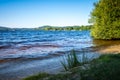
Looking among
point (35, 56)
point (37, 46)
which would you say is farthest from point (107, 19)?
point (35, 56)

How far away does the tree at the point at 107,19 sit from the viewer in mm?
39562

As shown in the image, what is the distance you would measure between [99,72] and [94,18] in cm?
3462

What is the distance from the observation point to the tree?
130 ft

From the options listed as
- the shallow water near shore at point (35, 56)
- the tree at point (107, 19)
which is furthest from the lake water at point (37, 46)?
the tree at point (107, 19)

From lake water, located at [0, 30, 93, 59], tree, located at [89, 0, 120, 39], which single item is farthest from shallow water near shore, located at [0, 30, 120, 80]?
tree, located at [89, 0, 120, 39]

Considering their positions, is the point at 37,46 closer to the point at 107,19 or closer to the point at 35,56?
the point at 35,56

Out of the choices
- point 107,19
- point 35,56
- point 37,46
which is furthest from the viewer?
point 107,19

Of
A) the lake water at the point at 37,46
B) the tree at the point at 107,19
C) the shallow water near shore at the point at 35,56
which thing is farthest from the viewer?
the tree at the point at 107,19

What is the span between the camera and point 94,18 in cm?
4212

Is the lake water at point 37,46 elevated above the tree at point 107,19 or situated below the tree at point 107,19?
below

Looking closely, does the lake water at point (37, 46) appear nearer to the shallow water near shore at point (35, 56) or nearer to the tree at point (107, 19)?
the shallow water near shore at point (35, 56)

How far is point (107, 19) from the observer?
4019cm

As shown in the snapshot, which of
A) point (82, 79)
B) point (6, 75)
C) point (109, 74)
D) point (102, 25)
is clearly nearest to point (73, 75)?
point (82, 79)

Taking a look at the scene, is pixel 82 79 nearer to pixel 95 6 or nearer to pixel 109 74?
pixel 109 74
